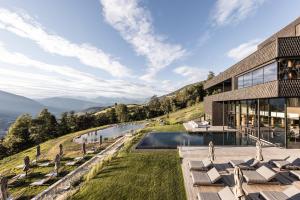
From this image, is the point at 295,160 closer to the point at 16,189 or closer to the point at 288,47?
the point at 288,47

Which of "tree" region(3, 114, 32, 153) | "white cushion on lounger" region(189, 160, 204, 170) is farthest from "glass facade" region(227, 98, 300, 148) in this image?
"tree" region(3, 114, 32, 153)

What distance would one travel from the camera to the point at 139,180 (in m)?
10.6

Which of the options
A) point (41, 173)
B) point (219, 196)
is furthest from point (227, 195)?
point (41, 173)

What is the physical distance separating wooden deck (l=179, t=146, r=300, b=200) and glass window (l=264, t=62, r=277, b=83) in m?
5.26

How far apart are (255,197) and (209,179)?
2.02 m

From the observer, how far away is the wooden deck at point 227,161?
8.70m

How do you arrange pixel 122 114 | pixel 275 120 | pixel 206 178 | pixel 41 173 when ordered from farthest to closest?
pixel 122 114
pixel 275 120
pixel 41 173
pixel 206 178

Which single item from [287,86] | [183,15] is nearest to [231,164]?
[287,86]

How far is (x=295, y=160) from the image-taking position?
10.9 metres

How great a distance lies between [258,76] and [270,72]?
2.42 m

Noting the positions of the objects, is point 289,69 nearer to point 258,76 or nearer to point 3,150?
point 258,76

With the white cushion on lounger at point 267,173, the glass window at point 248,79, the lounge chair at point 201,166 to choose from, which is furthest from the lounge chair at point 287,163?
the glass window at point 248,79

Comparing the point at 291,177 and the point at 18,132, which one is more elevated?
the point at 291,177

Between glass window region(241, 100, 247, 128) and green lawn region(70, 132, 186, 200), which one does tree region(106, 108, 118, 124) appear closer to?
glass window region(241, 100, 247, 128)
